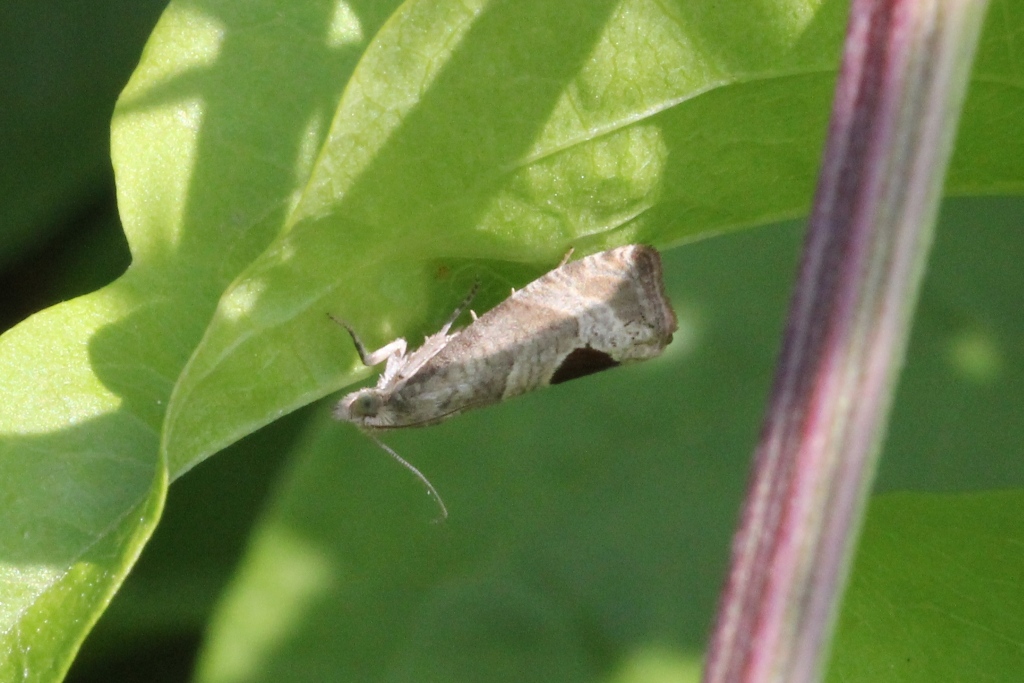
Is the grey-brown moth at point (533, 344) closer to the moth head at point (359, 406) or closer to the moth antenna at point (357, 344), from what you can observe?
the moth head at point (359, 406)

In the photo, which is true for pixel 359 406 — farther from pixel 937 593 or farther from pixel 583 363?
pixel 937 593

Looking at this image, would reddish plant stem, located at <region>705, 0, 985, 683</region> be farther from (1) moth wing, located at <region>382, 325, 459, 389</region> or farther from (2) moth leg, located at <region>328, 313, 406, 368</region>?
(1) moth wing, located at <region>382, 325, 459, 389</region>

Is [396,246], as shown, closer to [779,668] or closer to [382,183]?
[382,183]

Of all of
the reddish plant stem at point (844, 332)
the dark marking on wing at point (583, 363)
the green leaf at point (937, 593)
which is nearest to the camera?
the reddish plant stem at point (844, 332)

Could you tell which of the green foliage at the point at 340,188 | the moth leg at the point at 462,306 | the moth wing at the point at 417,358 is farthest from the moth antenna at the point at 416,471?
the green foliage at the point at 340,188

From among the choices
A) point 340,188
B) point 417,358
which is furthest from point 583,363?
point 340,188

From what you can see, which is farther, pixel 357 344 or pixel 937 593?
pixel 357 344
